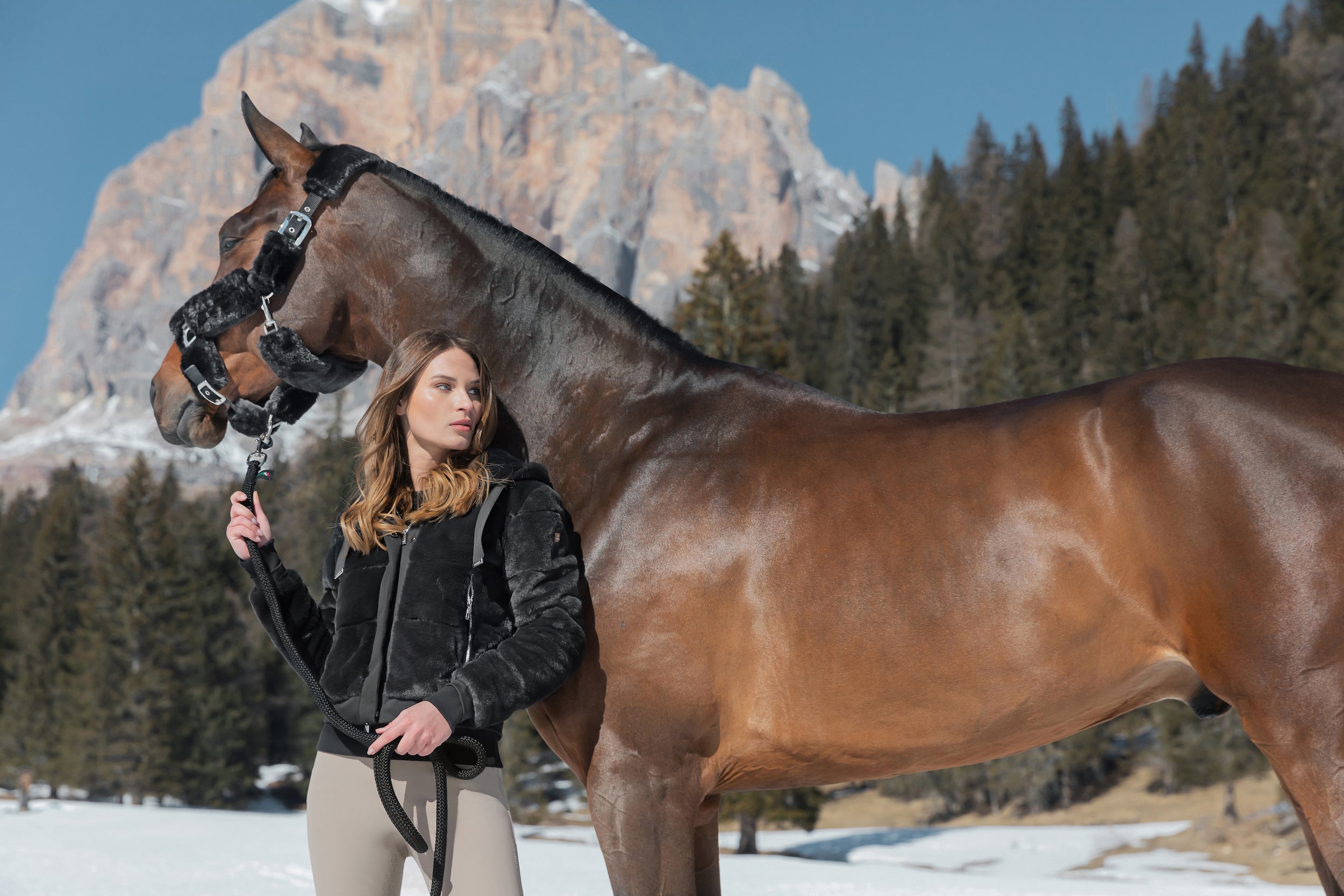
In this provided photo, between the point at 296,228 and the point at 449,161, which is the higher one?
the point at 449,161

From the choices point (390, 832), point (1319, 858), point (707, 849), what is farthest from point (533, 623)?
point (1319, 858)

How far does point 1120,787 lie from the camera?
31.4 metres

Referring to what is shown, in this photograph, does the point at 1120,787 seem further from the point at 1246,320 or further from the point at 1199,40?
the point at 1199,40

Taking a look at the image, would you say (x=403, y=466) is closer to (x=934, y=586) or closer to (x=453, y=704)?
(x=453, y=704)

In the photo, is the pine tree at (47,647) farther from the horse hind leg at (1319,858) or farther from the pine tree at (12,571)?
the horse hind leg at (1319,858)

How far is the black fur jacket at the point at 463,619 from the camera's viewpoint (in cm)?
207

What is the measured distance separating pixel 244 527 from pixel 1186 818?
98.4ft

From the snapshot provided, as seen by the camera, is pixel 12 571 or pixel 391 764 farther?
pixel 12 571

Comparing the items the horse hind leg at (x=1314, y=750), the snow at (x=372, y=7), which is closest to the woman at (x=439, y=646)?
the horse hind leg at (x=1314, y=750)

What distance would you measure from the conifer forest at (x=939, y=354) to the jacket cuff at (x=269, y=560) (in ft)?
42.4

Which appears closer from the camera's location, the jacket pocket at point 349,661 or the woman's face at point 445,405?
the jacket pocket at point 349,661

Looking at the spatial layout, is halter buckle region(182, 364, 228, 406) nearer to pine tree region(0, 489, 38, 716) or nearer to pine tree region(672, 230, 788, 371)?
pine tree region(672, 230, 788, 371)

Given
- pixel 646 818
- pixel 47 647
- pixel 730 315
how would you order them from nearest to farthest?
pixel 646 818
pixel 730 315
pixel 47 647

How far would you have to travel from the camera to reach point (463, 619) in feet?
7.16
